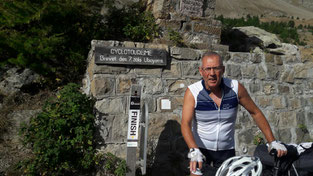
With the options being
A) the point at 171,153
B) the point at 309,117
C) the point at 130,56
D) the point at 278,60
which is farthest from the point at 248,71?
the point at 130,56

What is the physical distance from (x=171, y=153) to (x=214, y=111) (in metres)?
1.73

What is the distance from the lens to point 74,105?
11.2 feet

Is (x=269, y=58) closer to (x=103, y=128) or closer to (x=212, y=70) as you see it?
(x=212, y=70)

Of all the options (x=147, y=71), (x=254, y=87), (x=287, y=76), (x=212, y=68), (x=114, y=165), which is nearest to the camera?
(x=212, y=68)

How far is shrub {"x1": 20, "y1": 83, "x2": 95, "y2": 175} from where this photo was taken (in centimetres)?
320

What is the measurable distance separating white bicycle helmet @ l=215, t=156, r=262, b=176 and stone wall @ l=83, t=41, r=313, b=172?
2.00m

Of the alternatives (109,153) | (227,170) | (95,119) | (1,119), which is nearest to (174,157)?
(109,153)

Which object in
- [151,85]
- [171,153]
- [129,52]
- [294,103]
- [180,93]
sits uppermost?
[129,52]

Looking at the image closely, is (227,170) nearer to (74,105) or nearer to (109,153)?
(109,153)

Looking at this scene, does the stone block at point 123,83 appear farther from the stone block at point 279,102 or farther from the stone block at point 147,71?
the stone block at point 279,102

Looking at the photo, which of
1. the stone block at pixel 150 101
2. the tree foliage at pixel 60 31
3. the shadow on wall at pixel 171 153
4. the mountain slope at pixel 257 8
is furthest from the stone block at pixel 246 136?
the mountain slope at pixel 257 8

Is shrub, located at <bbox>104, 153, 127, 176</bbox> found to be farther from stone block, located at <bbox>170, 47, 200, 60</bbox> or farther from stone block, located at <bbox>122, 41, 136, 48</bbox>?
stone block, located at <bbox>170, 47, 200, 60</bbox>

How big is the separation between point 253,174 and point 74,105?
2471 mm

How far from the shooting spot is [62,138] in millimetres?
3311
